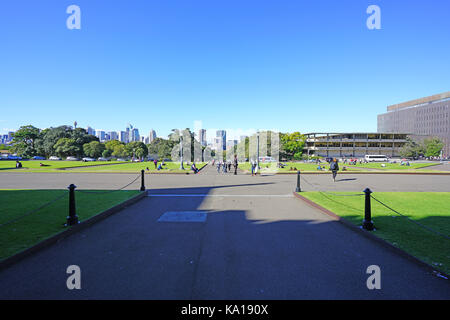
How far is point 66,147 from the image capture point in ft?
257

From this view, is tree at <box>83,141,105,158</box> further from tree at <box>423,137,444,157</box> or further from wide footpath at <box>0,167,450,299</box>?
tree at <box>423,137,444,157</box>

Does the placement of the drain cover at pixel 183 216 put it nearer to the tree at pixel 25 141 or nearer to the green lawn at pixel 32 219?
the green lawn at pixel 32 219

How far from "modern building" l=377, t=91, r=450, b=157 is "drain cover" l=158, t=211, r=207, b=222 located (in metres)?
148

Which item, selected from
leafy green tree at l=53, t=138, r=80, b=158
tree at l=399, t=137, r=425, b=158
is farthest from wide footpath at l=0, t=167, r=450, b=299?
tree at l=399, t=137, r=425, b=158

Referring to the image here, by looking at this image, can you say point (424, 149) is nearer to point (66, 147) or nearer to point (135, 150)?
point (135, 150)

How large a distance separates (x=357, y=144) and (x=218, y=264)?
123098 millimetres

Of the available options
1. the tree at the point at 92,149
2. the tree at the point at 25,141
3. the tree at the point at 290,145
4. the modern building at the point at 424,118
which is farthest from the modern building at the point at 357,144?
the tree at the point at 25,141
